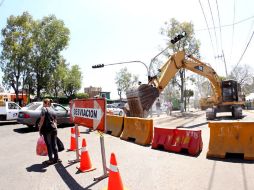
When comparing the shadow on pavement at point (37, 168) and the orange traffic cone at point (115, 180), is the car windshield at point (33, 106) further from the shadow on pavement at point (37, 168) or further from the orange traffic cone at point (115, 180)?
the orange traffic cone at point (115, 180)

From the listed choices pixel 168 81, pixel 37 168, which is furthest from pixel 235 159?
pixel 168 81

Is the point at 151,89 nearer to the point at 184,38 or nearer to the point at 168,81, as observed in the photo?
the point at 168,81

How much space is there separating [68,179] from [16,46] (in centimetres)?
3892

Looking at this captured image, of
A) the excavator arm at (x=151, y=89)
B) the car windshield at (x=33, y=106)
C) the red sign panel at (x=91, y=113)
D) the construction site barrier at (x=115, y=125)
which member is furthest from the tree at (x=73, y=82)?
the red sign panel at (x=91, y=113)

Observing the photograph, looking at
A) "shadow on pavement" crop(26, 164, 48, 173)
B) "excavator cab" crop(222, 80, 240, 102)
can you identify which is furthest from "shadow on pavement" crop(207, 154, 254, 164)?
"excavator cab" crop(222, 80, 240, 102)

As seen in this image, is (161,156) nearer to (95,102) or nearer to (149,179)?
(149,179)

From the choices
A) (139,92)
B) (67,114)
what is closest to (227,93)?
(139,92)

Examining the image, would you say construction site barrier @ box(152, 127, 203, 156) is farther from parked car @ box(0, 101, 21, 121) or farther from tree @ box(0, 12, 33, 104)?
tree @ box(0, 12, 33, 104)

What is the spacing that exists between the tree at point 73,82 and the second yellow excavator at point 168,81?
57197 millimetres

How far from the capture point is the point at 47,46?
45.5m

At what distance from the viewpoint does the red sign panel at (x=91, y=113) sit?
6436 mm

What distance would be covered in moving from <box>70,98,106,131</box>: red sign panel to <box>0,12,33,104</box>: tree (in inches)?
1463

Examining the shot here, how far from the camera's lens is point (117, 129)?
1384 cm

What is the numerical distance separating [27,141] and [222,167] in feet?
28.4
